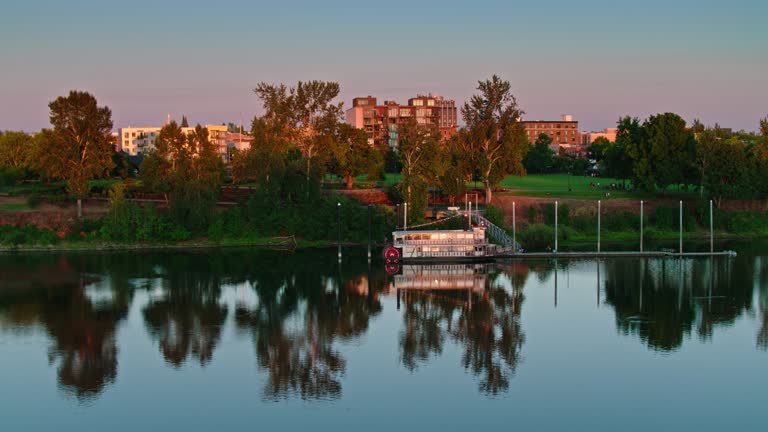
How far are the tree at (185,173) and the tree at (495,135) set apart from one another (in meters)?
28.6

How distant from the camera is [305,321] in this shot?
4762 centimetres

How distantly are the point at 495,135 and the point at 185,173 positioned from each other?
110ft

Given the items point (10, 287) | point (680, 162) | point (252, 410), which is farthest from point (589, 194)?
point (252, 410)

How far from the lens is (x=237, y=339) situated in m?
43.4

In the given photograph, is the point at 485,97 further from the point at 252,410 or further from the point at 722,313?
Result: the point at 252,410

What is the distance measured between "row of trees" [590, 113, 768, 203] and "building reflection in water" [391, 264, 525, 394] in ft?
112

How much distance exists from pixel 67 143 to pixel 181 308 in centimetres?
4074

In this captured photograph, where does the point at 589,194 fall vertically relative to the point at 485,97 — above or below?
below

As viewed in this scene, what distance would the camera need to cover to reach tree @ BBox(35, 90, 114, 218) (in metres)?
83.7

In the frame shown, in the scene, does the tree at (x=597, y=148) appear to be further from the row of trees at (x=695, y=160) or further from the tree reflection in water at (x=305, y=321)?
the tree reflection in water at (x=305, y=321)

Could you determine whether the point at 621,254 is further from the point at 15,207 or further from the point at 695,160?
the point at 15,207

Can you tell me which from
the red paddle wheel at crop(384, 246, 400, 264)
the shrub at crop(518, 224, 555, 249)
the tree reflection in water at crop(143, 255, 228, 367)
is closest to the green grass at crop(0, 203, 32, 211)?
the tree reflection in water at crop(143, 255, 228, 367)

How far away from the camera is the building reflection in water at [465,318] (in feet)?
128

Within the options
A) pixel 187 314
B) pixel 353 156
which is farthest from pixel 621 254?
pixel 353 156
